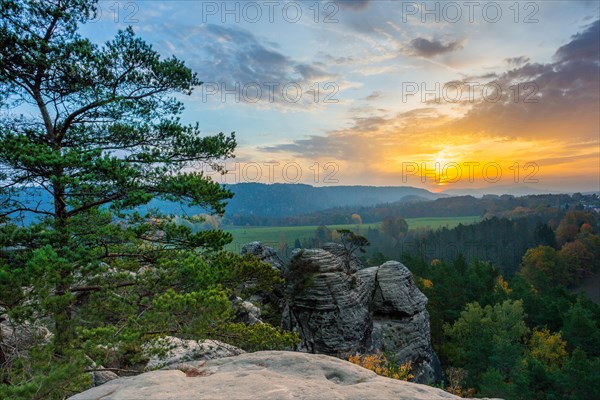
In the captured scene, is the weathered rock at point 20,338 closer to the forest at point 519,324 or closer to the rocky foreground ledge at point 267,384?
the rocky foreground ledge at point 267,384

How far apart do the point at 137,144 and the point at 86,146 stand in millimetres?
1650

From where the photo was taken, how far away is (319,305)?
23.6m

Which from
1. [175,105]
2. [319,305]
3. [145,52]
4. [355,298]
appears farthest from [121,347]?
[355,298]

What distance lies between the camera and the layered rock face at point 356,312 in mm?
23406

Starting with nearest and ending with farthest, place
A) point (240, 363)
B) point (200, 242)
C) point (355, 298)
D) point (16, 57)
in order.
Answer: point (240, 363)
point (16, 57)
point (200, 242)
point (355, 298)

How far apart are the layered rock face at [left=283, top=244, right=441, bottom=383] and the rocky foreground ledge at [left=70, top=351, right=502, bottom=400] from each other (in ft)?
56.2

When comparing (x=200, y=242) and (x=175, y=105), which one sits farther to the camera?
(x=175, y=105)

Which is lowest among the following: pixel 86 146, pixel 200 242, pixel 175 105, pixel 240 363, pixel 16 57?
pixel 240 363

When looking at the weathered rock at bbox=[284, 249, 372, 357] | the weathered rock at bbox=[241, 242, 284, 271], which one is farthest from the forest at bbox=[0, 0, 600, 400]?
the weathered rock at bbox=[241, 242, 284, 271]

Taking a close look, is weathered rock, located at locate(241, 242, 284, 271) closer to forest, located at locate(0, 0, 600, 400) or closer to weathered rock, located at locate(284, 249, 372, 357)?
weathered rock, located at locate(284, 249, 372, 357)

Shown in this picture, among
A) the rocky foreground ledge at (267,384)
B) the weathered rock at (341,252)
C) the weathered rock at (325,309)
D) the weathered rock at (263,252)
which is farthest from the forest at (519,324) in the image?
the rocky foreground ledge at (267,384)

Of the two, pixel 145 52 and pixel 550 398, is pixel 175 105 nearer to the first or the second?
pixel 145 52

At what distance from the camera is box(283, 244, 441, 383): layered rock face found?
23406 millimetres

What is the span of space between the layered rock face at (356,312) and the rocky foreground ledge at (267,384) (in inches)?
674
